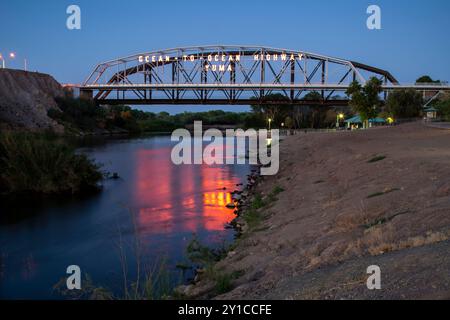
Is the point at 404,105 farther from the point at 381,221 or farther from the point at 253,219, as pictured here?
the point at 381,221

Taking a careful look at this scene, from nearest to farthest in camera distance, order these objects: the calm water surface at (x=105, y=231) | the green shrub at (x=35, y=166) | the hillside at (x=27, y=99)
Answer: the calm water surface at (x=105, y=231) → the green shrub at (x=35, y=166) → the hillside at (x=27, y=99)

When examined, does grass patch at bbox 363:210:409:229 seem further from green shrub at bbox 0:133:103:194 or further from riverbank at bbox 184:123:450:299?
green shrub at bbox 0:133:103:194

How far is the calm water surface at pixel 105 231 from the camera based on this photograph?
502 inches

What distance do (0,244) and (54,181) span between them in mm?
9538

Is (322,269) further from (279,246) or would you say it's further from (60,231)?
(60,231)

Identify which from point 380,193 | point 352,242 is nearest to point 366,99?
point 380,193

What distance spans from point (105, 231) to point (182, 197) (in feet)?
27.0

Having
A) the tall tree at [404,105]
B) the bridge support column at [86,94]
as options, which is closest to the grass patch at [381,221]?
the tall tree at [404,105]

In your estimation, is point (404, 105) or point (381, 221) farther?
point (404, 105)

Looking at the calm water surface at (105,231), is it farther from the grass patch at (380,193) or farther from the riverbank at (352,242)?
the grass patch at (380,193)

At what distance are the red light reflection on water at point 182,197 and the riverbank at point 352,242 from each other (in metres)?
2.83

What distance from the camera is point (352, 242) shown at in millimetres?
8867

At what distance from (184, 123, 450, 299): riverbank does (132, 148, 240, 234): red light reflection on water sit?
283 cm
